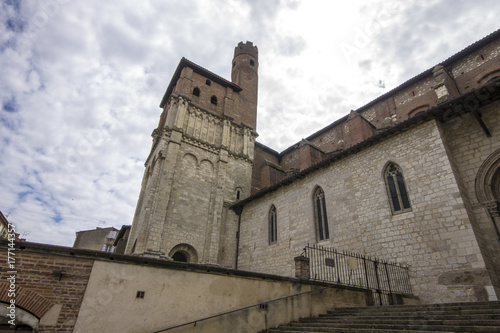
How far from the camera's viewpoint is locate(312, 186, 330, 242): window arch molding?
44.6 feet

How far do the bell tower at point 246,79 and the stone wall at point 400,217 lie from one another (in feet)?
36.6

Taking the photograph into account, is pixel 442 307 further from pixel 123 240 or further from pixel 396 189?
pixel 123 240

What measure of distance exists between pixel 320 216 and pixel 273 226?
372 centimetres

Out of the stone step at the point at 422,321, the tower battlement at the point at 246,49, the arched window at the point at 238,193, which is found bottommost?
the stone step at the point at 422,321

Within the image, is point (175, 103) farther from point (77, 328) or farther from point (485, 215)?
point (485, 215)

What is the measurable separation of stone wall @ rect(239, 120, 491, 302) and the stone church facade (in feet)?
0.13

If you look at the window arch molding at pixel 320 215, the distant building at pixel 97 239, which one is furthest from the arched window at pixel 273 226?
the distant building at pixel 97 239

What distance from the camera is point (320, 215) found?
14219mm

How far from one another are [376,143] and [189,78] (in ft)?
53.9

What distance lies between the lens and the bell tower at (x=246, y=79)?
25.4 metres

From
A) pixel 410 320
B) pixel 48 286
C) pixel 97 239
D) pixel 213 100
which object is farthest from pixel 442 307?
pixel 97 239

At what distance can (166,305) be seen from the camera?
245 inches

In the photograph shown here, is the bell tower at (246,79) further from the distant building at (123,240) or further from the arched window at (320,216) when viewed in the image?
the distant building at (123,240)

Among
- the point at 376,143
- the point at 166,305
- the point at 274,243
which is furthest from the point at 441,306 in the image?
the point at 274,243
